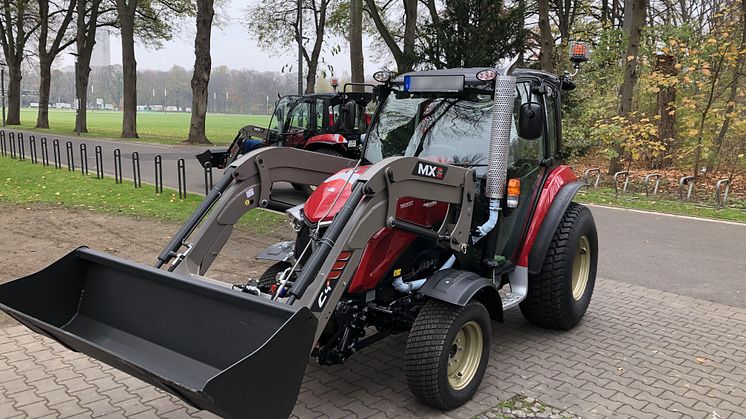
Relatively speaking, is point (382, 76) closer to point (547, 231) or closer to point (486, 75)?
point (486, 75)

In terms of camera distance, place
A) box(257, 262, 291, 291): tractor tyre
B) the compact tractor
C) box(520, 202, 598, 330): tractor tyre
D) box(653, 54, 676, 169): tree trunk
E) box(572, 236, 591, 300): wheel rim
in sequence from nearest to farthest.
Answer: the compact tractor → box(257, 262, 291, 291): tractor tyre → box(520, 202, 598, 330): tractor tyre → box(572, 236, 591, 300): wheel rim → box(653, 54, 676, 169): tree trunk

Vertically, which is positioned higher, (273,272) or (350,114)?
(350,114)

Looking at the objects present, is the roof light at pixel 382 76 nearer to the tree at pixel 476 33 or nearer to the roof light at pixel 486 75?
the roof light at pixel 486 75

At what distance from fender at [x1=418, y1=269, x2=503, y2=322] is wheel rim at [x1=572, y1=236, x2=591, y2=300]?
1.83 meters

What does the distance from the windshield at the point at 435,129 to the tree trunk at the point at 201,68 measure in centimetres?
2249

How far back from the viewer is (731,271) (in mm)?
7859

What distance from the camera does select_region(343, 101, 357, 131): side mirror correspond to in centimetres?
572

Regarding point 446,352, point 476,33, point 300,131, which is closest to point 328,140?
point 300,131

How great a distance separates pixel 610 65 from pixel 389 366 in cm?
1824

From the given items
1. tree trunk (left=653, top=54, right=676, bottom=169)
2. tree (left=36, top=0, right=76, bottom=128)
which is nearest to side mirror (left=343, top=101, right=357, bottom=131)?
tree trunk (left=653, top=54, right=676, bottom=169)

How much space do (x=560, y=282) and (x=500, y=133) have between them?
5.31 feet

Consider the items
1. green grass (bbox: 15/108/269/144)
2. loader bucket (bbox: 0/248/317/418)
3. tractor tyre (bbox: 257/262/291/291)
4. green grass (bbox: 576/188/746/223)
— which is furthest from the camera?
green grass (bbox: 15/108/269/144)

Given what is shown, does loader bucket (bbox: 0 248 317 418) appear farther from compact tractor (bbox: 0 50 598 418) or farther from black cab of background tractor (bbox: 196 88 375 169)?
black cab of background tractor (bbox: 196 88 375 169)

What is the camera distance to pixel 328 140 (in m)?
13.4
